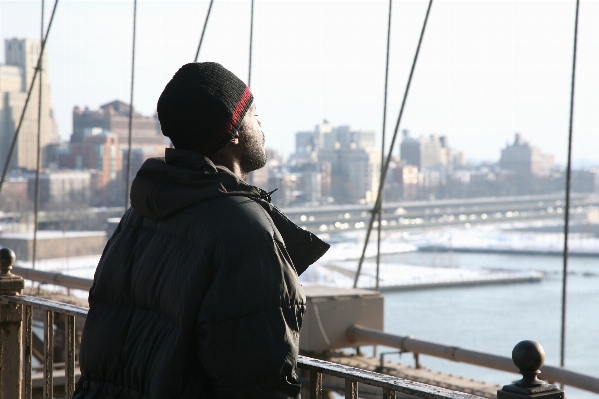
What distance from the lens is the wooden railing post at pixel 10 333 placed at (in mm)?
2258

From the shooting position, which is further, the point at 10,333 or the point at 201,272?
the point at 10,333

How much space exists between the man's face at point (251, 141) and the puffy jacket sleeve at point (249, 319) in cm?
18

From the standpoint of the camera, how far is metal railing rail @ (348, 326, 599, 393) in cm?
393

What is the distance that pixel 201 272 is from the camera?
961 millimetres

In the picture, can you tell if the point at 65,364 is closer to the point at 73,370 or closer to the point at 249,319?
the point at 73,370

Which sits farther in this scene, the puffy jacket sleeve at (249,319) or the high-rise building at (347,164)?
the high-rise building at (347,164)

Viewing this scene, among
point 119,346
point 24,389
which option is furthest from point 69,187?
point 119,346

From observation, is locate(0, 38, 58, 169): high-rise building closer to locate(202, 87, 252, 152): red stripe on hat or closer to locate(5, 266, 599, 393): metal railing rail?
locate(5, 266, 599, 393): metal railing rail

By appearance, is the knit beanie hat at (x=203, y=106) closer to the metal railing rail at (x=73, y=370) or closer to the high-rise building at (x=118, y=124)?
the metal railing rail at (x=73, y=370)

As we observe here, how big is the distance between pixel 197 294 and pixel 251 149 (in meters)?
0.25

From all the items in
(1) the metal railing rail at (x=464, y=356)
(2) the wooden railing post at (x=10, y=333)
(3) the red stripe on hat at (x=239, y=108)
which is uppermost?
(3) the red stripe on hat at (x=239, y=108)

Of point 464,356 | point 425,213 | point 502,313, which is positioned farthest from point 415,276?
point 464,356

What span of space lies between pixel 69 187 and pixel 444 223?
10358 millimetres

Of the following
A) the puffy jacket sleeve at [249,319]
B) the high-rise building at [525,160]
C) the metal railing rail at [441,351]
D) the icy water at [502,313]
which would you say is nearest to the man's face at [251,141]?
the puffy jacket sleeve at [249,319]
